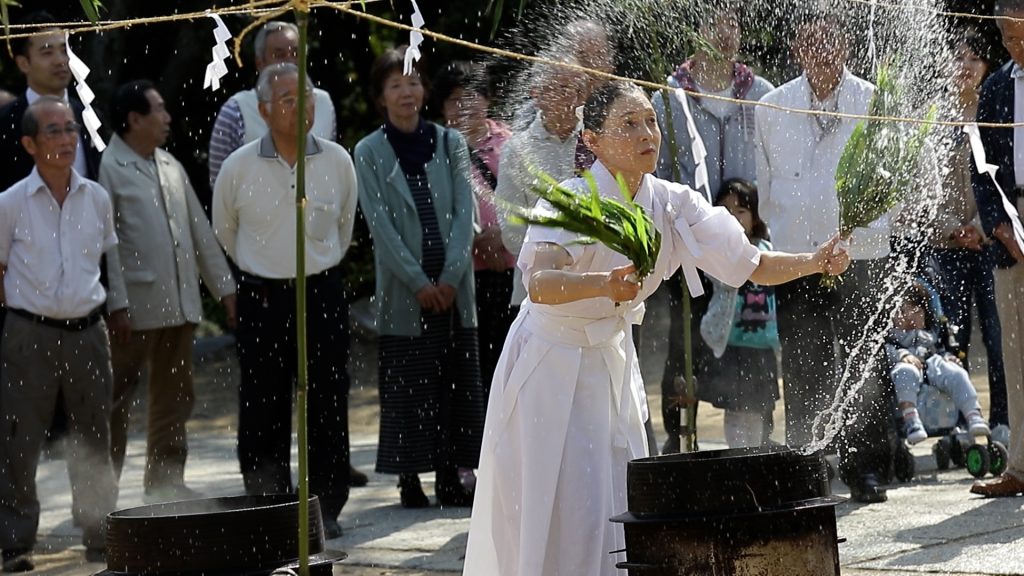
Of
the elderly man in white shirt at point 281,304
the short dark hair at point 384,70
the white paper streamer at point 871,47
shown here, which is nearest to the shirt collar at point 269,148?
the elderly man in white shirt at point 281,304

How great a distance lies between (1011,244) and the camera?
7.77 m

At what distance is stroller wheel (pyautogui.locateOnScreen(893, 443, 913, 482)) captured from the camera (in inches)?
334

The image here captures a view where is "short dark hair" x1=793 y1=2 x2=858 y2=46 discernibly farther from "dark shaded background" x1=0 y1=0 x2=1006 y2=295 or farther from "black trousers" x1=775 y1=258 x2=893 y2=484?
"dark shaded background" x1=0 y1=0 x2=1006 y2=295

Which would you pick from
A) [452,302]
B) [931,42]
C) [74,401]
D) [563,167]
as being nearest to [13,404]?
[74,401]

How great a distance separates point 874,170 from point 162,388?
4771 mm

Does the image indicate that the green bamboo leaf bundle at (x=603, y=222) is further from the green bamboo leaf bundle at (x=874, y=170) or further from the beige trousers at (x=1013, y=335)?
the beige trousers at (x=1013, y=335)

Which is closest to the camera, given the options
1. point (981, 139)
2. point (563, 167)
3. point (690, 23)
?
point (563, 167)

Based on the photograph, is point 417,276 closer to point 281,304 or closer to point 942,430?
point 281,304

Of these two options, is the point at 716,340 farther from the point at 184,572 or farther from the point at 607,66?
the point at 184,572

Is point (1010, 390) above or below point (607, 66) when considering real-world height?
below

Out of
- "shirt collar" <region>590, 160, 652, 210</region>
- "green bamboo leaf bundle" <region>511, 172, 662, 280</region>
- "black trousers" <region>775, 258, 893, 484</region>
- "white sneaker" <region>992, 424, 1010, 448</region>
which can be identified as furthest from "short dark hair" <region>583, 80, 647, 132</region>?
"white sneaker" <region>992, 424, 1010, 448</region>

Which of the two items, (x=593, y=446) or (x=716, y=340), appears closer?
(x=593, y=446)

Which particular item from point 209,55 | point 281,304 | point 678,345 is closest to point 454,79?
point 281,304

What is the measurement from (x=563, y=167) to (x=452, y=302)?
2.29 m
